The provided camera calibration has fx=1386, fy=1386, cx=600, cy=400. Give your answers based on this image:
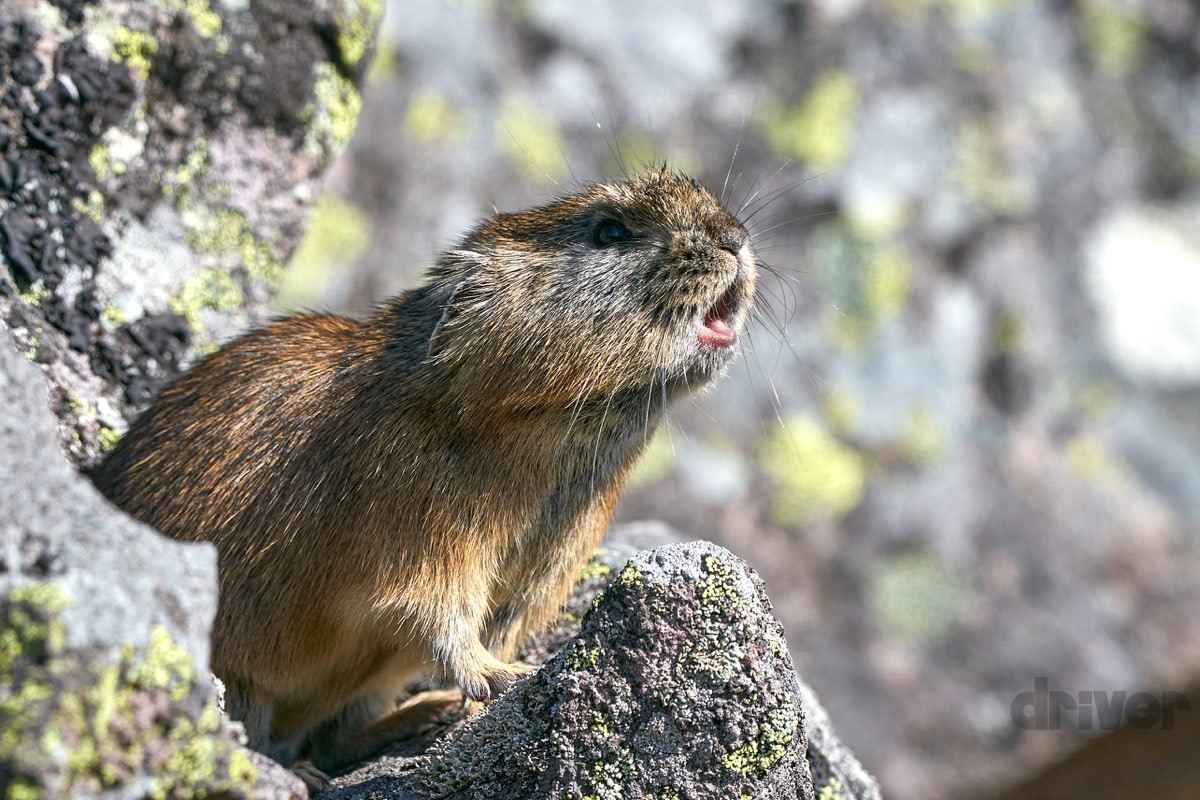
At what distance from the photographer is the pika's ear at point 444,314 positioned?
16.9 ft

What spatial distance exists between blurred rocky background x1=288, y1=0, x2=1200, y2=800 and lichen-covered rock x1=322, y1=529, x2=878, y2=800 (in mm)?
4742

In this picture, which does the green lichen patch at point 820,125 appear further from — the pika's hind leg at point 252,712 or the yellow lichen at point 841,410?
the pika's hind leg at point 252,712

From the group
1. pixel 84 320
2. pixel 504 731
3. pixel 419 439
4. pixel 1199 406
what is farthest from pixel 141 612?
pixel 1199 406

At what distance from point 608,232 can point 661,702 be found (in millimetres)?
2087

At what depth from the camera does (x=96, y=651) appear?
300 cm

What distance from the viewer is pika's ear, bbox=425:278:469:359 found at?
5.14m

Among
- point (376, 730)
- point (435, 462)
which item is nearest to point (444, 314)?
point (435, 462)

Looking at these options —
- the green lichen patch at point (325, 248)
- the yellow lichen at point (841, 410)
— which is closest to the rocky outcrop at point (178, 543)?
the green lichen patch at point (325, 248)

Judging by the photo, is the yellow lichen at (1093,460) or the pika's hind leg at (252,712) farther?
the yellow lichen at (1093,460)

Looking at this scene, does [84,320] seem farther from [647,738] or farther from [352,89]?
[647,738]

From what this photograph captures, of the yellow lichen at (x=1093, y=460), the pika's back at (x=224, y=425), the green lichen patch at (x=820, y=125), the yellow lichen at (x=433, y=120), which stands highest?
the green lichen patch at (x=820, y=125)

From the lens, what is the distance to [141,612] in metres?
3.10

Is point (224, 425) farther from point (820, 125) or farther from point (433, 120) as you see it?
point (820, 125)

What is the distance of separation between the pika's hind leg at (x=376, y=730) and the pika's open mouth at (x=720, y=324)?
5.36 feet
